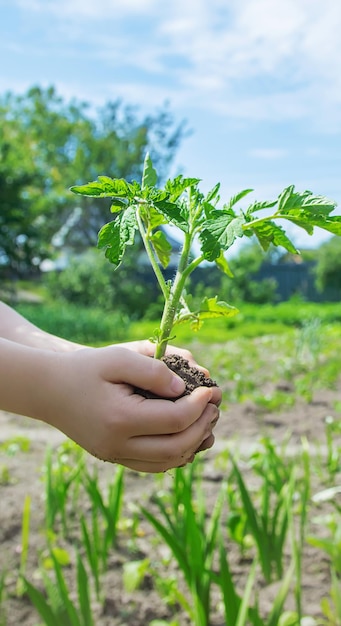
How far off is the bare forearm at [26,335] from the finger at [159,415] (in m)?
0.38

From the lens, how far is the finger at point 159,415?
940 millimetres

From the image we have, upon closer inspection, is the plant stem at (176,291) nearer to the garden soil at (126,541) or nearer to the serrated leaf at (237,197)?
the serrated leaf at (237,197)

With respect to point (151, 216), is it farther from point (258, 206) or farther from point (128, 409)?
point (128, 409)

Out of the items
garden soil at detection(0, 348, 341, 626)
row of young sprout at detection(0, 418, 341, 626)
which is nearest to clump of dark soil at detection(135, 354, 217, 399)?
row of young sprout at detection(0, 418, 341, 626)

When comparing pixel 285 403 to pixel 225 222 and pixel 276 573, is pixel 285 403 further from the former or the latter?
pixel 225 222

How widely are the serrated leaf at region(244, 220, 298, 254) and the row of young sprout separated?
985mm

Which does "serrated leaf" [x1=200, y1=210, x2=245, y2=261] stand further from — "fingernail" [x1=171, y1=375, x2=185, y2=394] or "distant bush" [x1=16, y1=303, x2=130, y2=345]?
"distant bush" [x1=16, y1=303, x2=130, y2=345]

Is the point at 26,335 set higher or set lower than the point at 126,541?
higher

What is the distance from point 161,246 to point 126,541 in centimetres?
182

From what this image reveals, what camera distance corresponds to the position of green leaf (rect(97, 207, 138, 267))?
2.97ft

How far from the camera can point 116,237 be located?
2.99ft

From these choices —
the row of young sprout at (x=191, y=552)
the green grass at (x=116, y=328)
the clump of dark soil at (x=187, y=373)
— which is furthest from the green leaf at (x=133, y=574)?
the green grass at (x=116, y=328)

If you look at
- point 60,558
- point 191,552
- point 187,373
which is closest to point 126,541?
point 60,558

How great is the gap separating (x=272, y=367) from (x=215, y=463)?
121 inches
